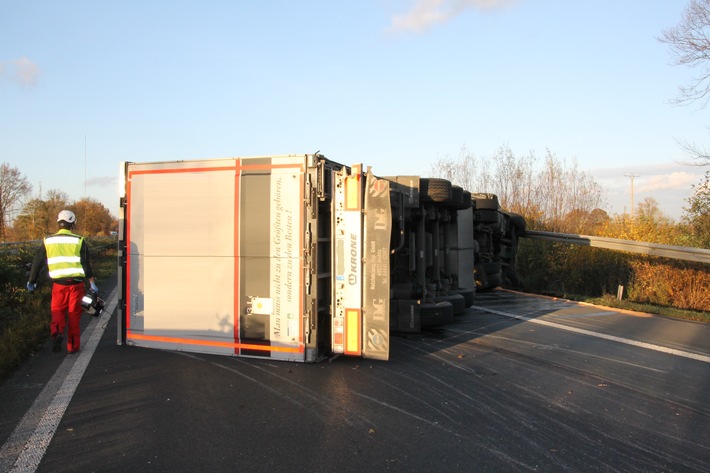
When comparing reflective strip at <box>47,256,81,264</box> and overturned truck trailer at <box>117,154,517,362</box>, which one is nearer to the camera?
overturned truck trailer at <box>117,154,517,362</box>

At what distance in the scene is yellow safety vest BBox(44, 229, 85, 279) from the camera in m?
6.88

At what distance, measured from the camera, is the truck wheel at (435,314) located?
8.14 meters

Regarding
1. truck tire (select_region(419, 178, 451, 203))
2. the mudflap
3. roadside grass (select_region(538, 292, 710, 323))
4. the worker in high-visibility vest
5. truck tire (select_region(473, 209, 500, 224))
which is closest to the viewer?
the worker in high-visibility vest

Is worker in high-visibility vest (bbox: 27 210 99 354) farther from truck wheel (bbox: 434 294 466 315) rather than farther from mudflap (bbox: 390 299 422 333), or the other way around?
truck wheel (bbox: 434 294 466 315)

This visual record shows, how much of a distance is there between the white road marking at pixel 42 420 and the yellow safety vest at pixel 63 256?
110 centimetres

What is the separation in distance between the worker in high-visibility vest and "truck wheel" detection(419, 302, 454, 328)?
487 cm

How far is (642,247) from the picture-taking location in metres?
11.7

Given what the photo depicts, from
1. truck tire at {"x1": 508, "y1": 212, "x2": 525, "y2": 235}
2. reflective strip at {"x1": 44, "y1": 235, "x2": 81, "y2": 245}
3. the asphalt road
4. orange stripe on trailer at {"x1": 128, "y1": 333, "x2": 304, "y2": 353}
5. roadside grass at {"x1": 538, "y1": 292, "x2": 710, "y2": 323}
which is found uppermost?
truck tire at {"x1": 508, "y1": 212, "x2": 525, "y2": 235}

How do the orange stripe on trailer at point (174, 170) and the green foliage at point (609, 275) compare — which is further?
the green foliage at point (609, 275)

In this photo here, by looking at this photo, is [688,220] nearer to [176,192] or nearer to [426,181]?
[426,181]

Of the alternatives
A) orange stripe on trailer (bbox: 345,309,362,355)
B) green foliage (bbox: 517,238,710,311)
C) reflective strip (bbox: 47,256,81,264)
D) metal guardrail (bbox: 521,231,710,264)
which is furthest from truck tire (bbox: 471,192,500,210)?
reflective strip (bbox: 47,256,81,264)

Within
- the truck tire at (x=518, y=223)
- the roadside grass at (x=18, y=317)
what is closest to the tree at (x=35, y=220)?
the roadside grass at (x=18, y=317)

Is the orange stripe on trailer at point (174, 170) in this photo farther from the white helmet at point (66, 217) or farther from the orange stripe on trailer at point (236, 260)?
the white helmet at point (66, 217)

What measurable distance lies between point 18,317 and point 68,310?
10.9ft
